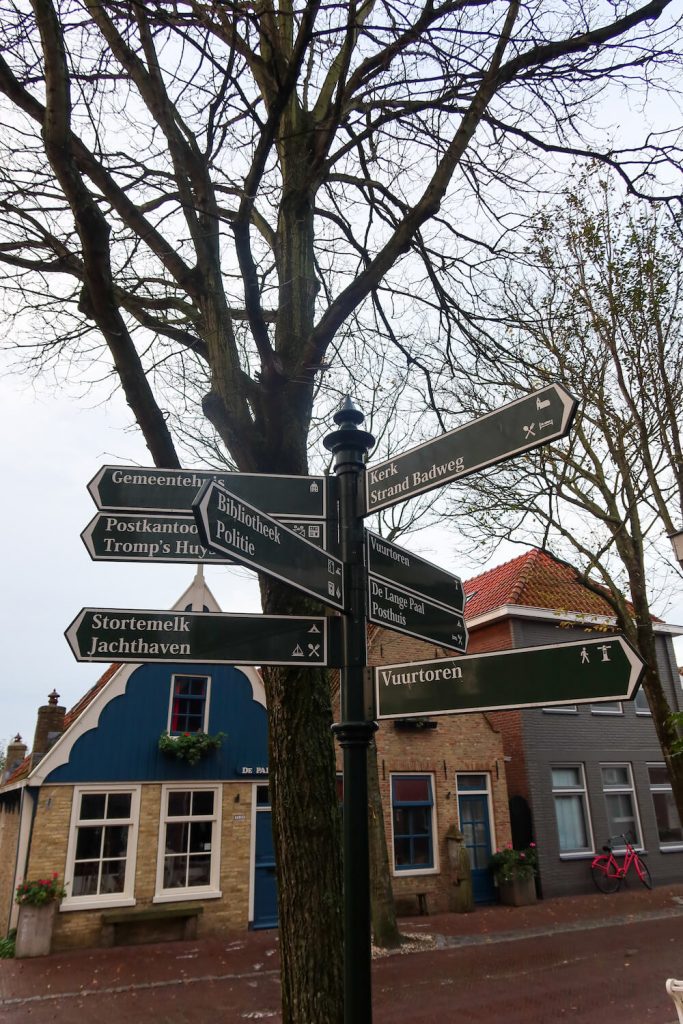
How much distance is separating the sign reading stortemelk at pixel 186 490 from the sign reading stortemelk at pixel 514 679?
0.79m

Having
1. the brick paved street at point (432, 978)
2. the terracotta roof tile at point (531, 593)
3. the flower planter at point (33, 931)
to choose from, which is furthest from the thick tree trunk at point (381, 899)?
the terracotta roof tile at point (531, 593)

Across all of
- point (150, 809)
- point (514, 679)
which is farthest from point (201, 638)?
point (150, 809)

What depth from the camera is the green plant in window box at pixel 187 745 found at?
13812mm

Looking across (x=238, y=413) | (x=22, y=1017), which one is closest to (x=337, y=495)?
(x=238, y=413)

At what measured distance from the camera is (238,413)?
439cm

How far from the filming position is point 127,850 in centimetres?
1315

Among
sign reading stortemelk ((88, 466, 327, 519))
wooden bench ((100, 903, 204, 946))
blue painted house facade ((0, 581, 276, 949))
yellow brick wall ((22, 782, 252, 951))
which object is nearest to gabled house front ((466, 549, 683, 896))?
blue painted house facade ((0, 581, 276, 949))

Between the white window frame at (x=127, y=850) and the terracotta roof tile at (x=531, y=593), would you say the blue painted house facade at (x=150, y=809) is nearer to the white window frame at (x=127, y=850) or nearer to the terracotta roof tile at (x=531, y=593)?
the white window frame at (x=127, y=850)

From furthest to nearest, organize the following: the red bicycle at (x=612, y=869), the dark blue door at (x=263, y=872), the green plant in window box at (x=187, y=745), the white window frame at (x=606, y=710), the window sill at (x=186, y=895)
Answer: the white window frame at (x=606, y=710), the red bicycle at (x=612, y=869), the dark blue door at (x=263, y=872), the green plant in window box at (x=187, y=745), the window sill at (x=186, y=895)

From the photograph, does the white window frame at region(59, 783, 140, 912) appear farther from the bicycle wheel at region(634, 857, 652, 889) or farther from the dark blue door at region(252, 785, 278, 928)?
the bicycle wheel at region(634, 857, 652, 889)

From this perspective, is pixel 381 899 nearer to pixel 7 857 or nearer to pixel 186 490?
pixel 7 857

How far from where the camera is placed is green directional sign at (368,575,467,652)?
2938 millimetres

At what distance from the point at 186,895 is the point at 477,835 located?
22.6 ft

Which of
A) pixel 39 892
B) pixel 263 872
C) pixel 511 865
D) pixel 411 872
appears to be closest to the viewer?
pixel 39 892
